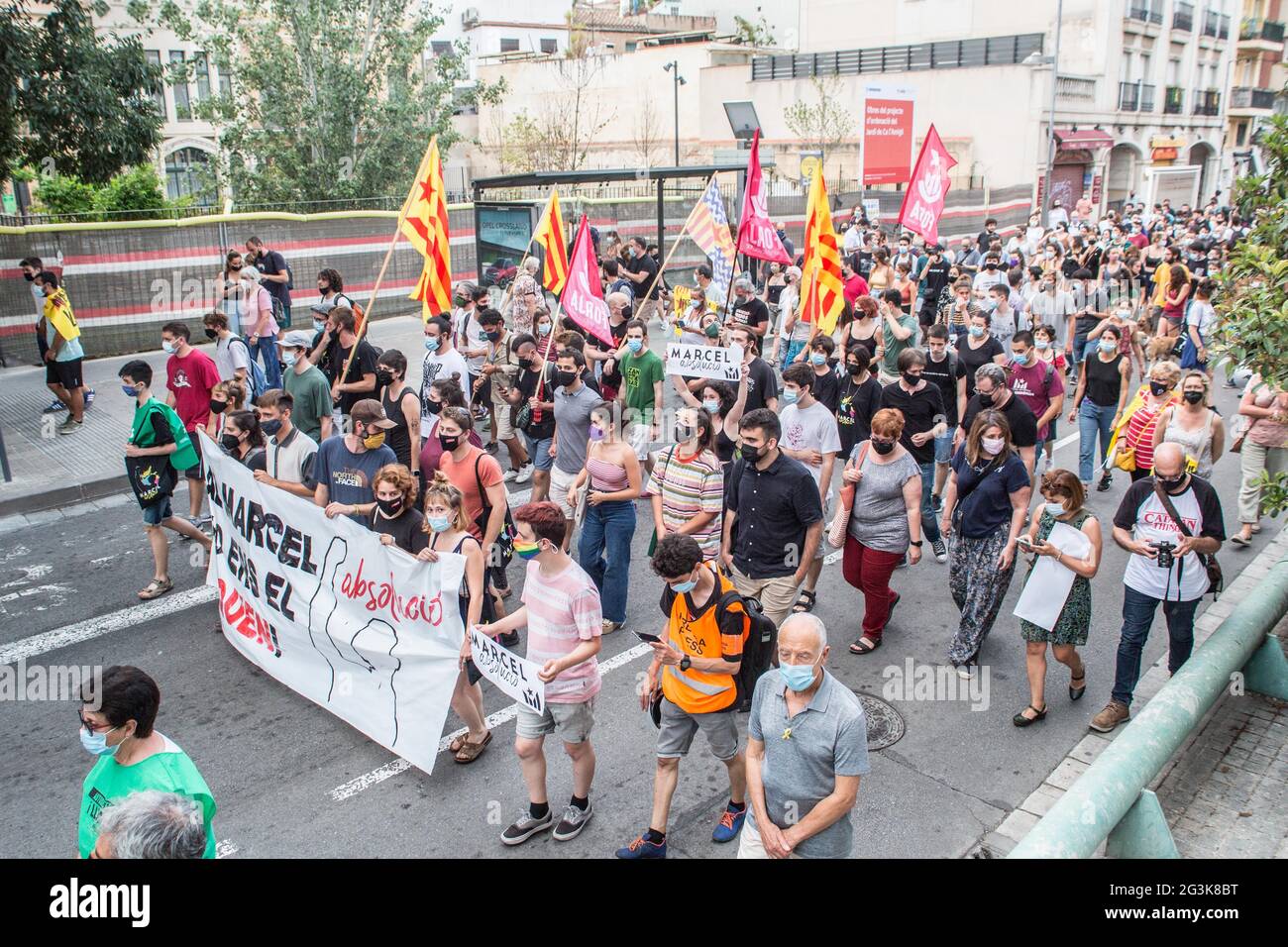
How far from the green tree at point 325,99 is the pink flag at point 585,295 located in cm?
1285

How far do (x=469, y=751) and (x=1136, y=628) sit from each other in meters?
3.79

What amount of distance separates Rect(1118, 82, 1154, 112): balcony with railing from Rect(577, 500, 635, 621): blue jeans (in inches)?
1801

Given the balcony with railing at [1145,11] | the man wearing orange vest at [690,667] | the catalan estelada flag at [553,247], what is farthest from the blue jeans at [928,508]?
the balcony with railing at [1145,11]

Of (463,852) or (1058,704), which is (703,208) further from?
(463,852)

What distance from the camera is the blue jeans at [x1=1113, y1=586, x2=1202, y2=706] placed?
5957mm

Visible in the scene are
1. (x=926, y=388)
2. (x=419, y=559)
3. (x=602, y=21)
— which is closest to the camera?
(x=419, y=559)

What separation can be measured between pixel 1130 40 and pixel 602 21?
29.1 metres

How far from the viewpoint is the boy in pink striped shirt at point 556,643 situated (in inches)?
191

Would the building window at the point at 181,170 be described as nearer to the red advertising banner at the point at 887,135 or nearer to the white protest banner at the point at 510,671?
the red advertising banner at the point at 887,135

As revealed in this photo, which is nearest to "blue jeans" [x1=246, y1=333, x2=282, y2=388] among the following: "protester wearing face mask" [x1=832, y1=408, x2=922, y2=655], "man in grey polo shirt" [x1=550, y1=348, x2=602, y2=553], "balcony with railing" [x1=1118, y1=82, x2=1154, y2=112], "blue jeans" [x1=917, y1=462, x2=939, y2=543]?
"man in grey polo shirt" [x1=550, y1=348, x2=602, y2=553]

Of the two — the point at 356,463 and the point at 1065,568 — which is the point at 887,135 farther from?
the point at 356,463

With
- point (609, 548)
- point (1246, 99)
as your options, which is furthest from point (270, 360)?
point (1246, 99)

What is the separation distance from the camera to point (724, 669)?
4.67 meters
